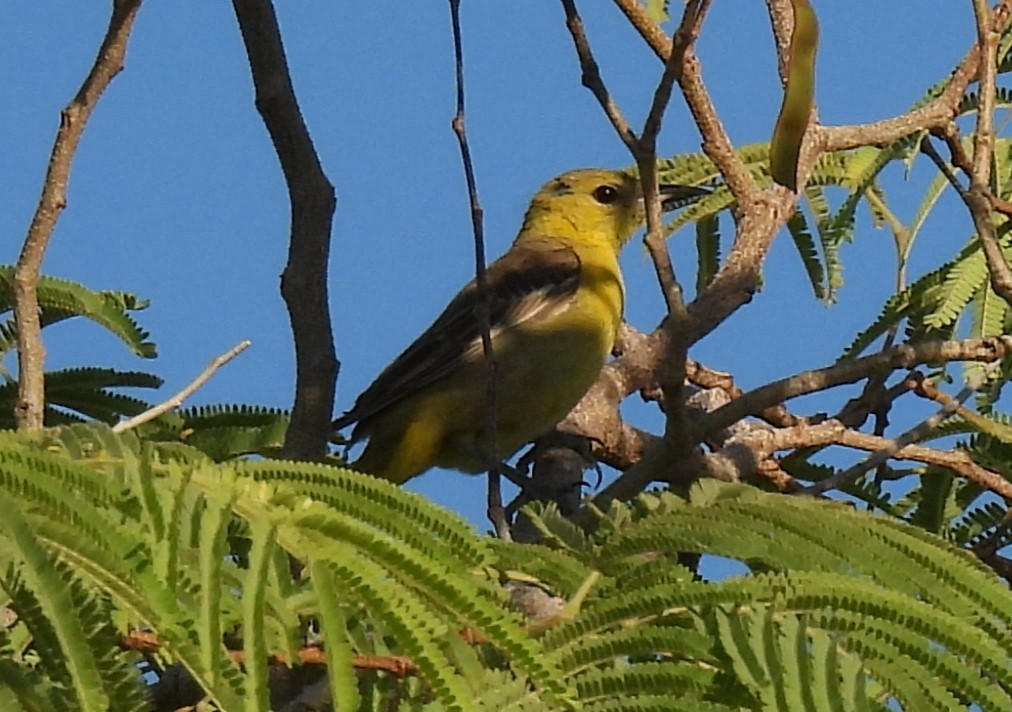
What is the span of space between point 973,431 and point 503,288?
288cm

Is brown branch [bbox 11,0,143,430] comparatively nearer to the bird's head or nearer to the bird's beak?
the bird's beak

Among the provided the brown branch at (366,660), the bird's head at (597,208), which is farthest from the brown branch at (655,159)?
the bird's head at (597,208)

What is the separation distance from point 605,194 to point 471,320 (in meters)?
1.04

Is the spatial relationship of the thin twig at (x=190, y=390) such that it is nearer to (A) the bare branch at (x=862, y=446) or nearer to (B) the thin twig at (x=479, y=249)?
(B) the thin twig at (x=479, y=249)

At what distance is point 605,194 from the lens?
732cm

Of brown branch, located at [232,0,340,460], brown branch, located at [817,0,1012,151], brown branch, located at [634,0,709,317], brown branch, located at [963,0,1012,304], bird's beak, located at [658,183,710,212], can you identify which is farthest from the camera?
bird's beak, located at [658,183,710,212]

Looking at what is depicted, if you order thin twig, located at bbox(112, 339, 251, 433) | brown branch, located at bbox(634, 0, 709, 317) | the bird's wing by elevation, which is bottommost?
thin twig, located at bbox(112, 339, 251, 433)

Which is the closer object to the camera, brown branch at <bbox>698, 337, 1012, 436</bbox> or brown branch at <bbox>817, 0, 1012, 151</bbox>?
brown branch at <bbox>698, 337, 1012, 436</bbox>

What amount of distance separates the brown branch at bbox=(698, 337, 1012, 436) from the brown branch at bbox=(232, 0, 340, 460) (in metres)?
0.90

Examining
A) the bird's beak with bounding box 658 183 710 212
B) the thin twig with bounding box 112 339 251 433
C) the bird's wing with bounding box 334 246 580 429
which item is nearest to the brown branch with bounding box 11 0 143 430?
the thin twig with bounding box 112 339 251 433

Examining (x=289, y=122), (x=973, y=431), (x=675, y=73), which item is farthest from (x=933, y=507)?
(x=289, y=122)

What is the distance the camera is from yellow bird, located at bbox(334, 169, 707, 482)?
5.80m

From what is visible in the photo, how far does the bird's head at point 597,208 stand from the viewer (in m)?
7.25

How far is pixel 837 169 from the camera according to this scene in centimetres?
486
